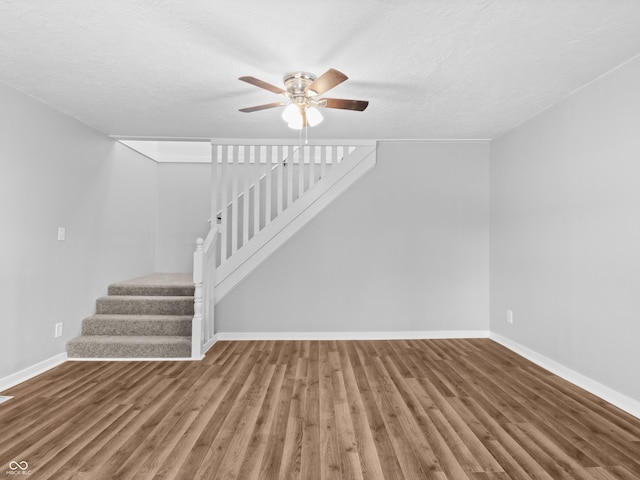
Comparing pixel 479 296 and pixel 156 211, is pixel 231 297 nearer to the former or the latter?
pixel 156 211

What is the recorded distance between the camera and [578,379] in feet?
9.21

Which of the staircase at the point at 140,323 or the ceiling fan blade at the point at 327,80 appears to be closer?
the ceiling fan blade at the point at 327,80

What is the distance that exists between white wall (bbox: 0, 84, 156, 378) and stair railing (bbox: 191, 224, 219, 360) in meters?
1.28

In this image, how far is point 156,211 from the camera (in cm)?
531

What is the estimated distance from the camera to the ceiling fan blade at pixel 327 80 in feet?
6.41

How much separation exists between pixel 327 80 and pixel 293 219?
2.27m

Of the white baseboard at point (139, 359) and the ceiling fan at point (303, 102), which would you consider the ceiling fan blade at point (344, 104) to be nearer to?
the ceiling fan at point (303, 102)

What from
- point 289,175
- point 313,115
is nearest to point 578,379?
point 313,115

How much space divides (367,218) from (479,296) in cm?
176

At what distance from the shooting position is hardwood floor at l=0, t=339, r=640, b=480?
1.75 metres
